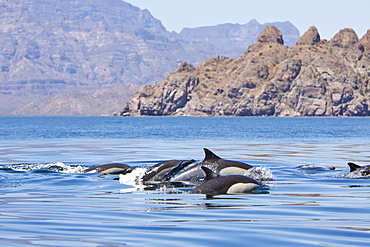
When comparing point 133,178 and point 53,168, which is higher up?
point 133,178

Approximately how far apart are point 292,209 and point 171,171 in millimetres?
7782

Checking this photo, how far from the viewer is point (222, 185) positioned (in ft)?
65.2

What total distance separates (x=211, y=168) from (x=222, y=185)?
3.89 meters

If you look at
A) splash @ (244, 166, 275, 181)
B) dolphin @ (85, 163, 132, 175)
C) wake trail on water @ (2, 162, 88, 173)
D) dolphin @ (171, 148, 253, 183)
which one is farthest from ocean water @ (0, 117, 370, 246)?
wake trail on water @ (2, 162, 88, 173)

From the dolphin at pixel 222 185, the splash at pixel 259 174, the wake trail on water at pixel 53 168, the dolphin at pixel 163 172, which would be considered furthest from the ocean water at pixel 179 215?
the wake trail on water at pixel 53 168

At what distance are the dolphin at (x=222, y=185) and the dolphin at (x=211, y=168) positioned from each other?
120 inches

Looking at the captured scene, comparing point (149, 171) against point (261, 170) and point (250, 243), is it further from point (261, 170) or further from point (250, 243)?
point (250, 243)

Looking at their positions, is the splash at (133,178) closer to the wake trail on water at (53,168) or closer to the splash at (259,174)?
the splash at (259,174)

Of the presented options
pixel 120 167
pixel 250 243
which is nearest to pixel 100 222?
pixel 250 243

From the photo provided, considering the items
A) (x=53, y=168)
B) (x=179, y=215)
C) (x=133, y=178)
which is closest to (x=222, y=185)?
(x=179, y=215)

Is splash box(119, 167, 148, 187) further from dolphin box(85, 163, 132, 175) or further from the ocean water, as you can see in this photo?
dolphin box(85, 163, 132, 175)

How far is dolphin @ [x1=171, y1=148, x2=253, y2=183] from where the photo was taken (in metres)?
23.7

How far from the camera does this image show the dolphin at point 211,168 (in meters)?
23.7

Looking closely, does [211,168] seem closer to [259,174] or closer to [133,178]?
[259,174]
